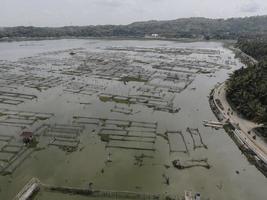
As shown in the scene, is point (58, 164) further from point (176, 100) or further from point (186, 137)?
point (176, 100)

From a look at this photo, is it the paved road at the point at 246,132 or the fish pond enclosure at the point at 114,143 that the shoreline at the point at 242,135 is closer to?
the paved road at the point at 246,132

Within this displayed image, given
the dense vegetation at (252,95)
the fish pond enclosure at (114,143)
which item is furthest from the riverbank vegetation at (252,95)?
the fish pond enclosure at (114,143)

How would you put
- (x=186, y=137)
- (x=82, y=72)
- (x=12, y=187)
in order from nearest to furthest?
Result: (x=12, y=187) < (x=186, y=137) < (x=82, y=72)

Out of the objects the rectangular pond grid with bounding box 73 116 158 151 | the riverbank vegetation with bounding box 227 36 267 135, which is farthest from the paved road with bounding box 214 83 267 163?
the rectangular pond grid with bounding box 73 116 158 151

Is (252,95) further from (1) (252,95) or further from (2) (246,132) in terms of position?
(2) (246,132)

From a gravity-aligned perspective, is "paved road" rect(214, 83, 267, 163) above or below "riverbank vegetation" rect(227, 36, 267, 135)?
below

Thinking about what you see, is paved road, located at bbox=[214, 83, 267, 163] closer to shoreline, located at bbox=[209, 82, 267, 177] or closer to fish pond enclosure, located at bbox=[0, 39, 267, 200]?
shoreline, located at bbox=[209, 82, 267, 177]

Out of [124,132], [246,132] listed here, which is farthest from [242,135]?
[124,132]

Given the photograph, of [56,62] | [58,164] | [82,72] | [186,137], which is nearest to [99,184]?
[58,164]

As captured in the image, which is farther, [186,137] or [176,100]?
[176,100]
